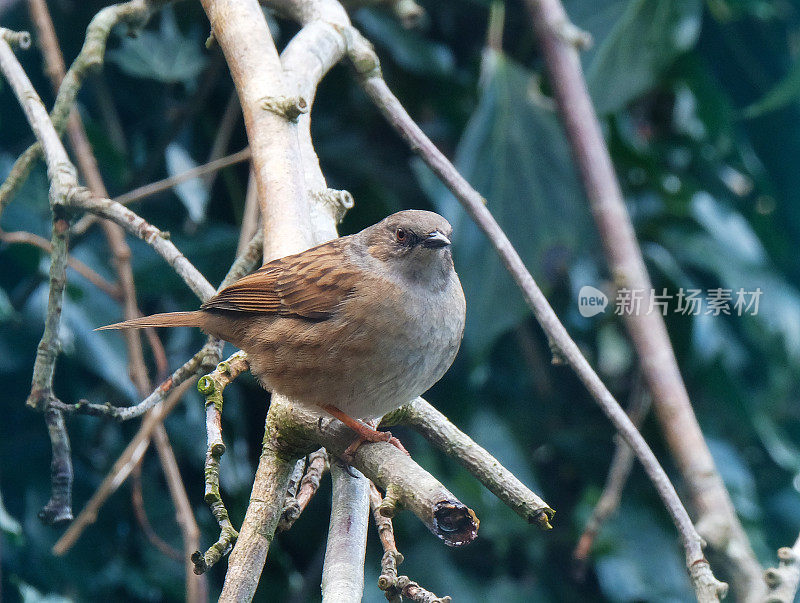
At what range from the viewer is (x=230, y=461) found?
3.69 meters

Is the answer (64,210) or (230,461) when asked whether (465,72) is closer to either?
(230,461)

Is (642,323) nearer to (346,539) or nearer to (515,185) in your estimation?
(515,185)

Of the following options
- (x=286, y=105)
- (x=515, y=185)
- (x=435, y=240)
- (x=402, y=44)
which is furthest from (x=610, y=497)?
(x=402, y=44)

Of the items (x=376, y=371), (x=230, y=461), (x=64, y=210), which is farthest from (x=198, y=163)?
(x=376, y=371)

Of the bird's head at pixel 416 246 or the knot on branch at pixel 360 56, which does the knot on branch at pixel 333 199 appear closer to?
the bird's head at pixel 416 246

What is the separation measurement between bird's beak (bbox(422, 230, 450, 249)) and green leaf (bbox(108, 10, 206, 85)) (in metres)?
1.81

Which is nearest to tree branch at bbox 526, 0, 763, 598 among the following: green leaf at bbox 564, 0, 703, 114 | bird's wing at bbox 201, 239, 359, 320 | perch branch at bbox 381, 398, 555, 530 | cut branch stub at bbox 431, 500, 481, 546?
green leaf at bbox 564, 0, 703, 114

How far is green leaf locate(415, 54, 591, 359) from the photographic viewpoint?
3.84m

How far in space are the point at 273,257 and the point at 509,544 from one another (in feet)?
6.88

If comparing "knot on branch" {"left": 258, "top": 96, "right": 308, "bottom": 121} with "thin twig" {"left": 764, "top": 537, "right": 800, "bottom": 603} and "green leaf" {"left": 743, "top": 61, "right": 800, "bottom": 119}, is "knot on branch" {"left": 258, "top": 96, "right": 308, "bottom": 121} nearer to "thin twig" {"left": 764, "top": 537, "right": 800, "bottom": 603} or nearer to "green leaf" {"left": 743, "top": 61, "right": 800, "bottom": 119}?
"thin twig" {"left": 764, "top": 537, "right": 800, "bottom": 603}

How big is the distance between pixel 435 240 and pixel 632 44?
2.14 metres

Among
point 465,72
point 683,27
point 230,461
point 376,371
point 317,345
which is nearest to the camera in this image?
point 376,371

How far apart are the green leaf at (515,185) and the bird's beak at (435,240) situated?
116 cm

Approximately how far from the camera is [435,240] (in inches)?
104
